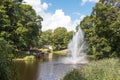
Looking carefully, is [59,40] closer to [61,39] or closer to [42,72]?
[61,39]

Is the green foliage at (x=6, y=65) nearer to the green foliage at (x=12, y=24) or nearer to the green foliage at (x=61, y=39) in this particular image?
the green foliage at (x=12, y=24)

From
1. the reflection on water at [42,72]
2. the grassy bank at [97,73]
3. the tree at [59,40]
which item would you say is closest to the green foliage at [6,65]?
the grassy bank at [97,73]

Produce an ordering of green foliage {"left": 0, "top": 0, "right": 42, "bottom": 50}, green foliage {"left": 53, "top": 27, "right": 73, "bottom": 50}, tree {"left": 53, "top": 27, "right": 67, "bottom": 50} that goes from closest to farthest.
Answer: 1. green foliage {"left": 0, "top": 0, "right": 42, "bottom": 50}
2. green foliage {"left": 53, "top": 27, "right": 73, "bottom": 50}
3. tree {"left": 53, "top": 27, "right": 67, "bottom": 50}

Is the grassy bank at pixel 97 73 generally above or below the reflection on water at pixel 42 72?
above

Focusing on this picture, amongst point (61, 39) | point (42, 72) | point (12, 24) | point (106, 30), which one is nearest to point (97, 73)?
point (42, 72)

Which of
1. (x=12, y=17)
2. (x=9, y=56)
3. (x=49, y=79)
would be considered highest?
(x=12, y=17)

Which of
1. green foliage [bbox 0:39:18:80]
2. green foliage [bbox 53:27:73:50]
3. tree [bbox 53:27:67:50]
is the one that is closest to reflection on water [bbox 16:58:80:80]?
green foliage [bbox 0:39:18:80]

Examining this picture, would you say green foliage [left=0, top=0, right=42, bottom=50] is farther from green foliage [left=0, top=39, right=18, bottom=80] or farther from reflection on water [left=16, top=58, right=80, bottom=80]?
green foliage [left=0, top=39, right=18, bottom=80]

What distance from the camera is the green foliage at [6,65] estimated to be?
34.3ft

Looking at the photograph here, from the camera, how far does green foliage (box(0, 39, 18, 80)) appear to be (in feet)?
34.3

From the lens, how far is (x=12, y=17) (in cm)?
5138

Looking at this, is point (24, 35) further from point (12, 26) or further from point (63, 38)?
point (63, 38)

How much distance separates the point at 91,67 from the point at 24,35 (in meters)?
35.7

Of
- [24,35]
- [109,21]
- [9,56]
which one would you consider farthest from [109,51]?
[9,56]
